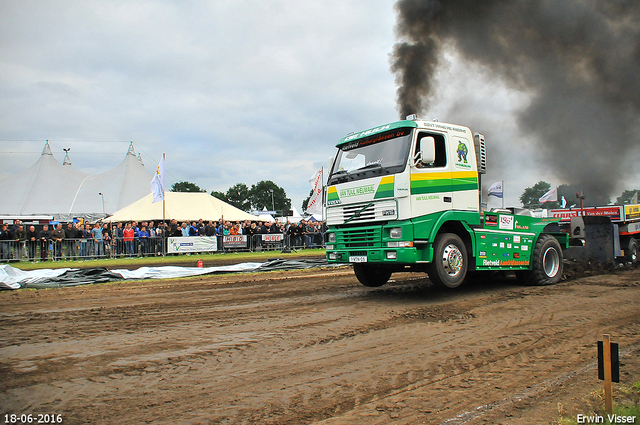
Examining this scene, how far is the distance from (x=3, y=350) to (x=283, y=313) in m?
3.55

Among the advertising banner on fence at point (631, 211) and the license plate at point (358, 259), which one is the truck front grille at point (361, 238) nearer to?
the license plate at point (358, 259)

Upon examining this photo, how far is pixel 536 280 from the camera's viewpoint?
927cm

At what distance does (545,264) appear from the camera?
31.6 feet

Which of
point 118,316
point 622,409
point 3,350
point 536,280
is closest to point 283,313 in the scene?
point 118,316

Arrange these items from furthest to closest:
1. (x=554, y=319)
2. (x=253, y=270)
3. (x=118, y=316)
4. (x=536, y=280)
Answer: (x=253, y=270) → (x=536, y=280) → (x=118, y=316) → (x=554, y=319)

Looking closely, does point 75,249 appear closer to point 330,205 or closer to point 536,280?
point 330,205

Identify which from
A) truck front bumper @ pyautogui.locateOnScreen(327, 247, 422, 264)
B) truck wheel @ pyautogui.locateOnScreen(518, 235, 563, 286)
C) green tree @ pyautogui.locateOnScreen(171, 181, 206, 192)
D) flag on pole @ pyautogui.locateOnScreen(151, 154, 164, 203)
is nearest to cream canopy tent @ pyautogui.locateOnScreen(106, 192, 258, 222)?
flag on pole @ pyautogui.locateOnScreen(151, 154, 164, 203)

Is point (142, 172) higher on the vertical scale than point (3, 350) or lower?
higher

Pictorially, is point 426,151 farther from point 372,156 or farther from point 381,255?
point 381,255

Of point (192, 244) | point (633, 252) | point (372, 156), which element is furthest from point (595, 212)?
point (192, 244)

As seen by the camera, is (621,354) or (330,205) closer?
(621,354)

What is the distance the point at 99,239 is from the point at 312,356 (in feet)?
59.2

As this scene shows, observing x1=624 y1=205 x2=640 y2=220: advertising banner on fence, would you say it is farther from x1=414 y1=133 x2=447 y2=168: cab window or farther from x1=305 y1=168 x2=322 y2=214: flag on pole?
x1=305 y1=168 x2=322 y2=214: flag on pole

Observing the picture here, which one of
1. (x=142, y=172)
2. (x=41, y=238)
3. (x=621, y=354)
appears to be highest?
(x=142, y=172)
